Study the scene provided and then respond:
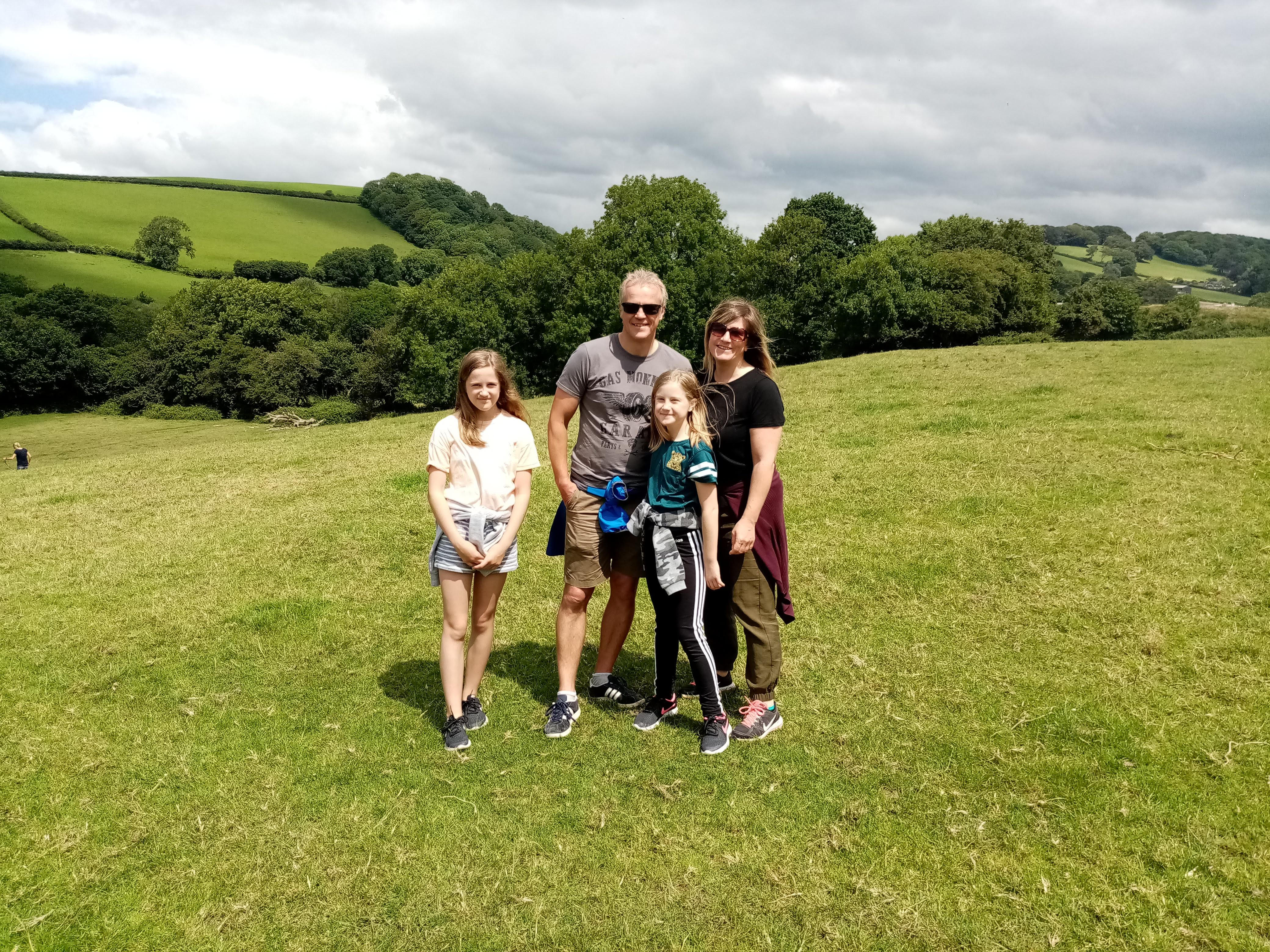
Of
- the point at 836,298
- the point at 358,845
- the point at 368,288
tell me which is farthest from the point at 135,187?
the point at 358,845

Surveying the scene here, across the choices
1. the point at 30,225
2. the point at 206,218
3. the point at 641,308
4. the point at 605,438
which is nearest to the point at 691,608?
the point at 605,438

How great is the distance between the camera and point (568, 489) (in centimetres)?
585

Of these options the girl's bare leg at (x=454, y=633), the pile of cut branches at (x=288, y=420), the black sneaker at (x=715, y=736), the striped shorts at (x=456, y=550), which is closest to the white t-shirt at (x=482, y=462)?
the striped shorts at (x=456, y=550)

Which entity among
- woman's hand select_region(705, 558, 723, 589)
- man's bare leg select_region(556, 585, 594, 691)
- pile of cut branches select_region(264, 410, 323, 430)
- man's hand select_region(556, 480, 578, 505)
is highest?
man's hand select_region(556, 480, 578, 505)

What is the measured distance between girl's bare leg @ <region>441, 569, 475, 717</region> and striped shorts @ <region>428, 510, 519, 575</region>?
5 cm

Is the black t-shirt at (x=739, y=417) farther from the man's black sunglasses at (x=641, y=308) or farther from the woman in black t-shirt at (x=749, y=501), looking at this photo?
the man's black sunglasses at (x=641, y=308)

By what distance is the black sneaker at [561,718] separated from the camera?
612 centimetres

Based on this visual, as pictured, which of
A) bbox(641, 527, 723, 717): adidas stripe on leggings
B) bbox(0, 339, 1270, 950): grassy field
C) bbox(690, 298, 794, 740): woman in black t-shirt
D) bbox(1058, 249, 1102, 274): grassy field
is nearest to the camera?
bbox(0, 339, 1270, 950): grassy field

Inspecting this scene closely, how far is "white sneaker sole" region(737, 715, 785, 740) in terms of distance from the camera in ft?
19.6

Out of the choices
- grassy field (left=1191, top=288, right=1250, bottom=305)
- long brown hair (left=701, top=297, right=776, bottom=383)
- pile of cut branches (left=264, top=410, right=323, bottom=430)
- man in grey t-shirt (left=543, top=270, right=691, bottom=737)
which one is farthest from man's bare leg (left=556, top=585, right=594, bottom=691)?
grassy field (left=1191, top=288, right=1250, bottom=305)

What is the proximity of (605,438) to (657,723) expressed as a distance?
226 cm

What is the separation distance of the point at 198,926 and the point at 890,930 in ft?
12.1

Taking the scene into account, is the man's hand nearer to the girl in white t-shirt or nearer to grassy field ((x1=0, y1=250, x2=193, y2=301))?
the girl in white t-shirt

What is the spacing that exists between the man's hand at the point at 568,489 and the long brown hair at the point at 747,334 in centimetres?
124
